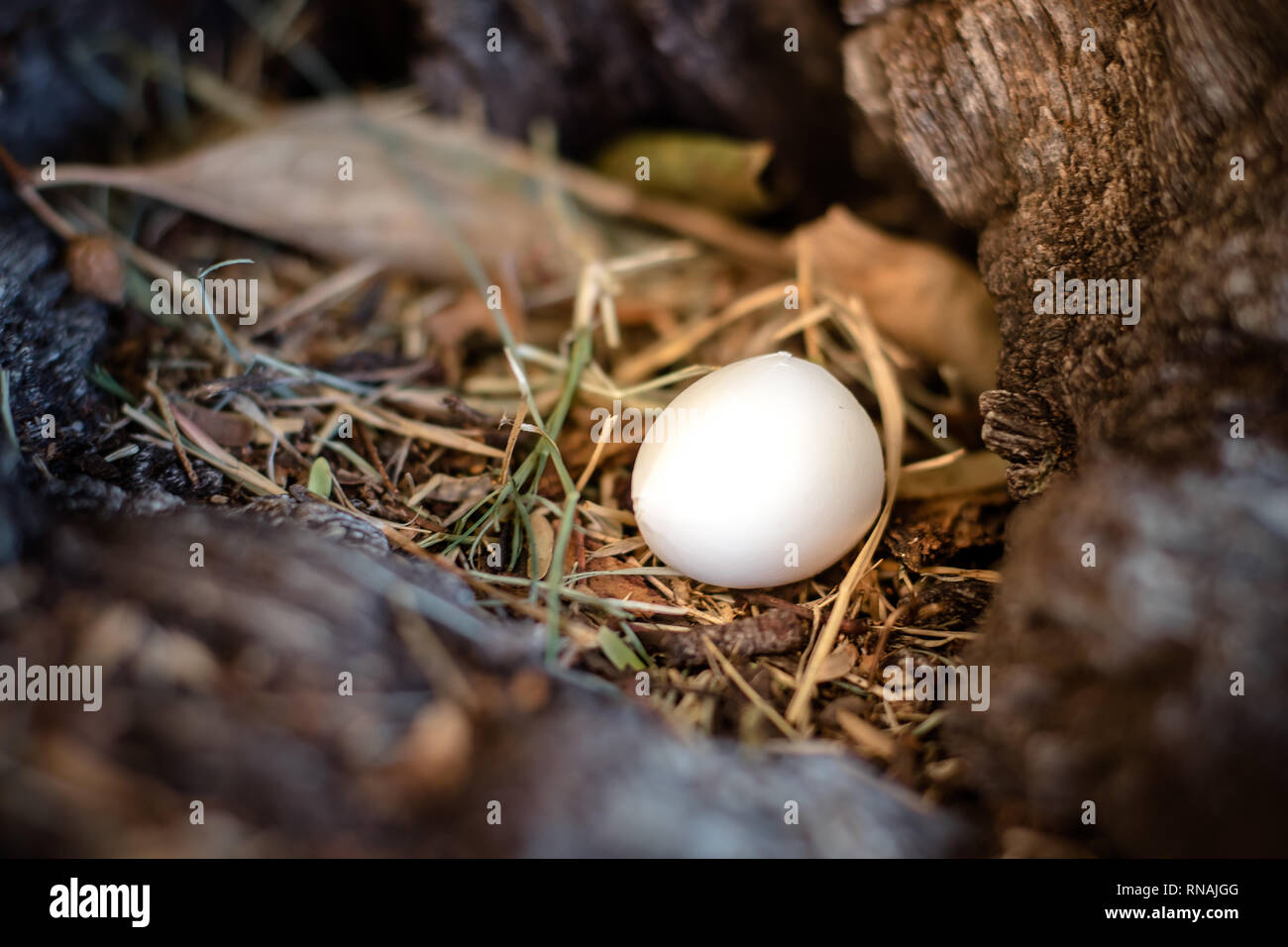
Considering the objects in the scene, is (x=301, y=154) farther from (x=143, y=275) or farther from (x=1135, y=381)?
(x=1135, y=381)

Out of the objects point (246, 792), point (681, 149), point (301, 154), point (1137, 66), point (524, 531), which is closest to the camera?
point (246, 792)

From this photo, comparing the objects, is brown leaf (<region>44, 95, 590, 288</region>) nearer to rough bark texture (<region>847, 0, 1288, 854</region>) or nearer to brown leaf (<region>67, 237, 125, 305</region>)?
brown leaf (<region>67, 237, 125, 305</region>)

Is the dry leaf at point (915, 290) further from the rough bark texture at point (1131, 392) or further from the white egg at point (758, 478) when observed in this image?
the white egg at point (758, 478)

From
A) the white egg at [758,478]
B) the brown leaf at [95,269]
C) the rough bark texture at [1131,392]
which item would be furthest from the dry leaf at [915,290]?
the brown leaf at [95,269]

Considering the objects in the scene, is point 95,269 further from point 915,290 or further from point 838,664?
point 915,290

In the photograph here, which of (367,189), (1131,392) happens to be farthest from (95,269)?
(1131,392)

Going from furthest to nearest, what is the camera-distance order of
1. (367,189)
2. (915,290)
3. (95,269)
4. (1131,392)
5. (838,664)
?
(367,189), (915,290), (95,269), (838,664), (1131,392)
